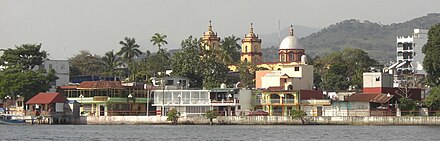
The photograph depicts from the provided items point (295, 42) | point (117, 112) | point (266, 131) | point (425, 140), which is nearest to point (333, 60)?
point (295, 42)

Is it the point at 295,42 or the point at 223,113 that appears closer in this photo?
the point at 223,113

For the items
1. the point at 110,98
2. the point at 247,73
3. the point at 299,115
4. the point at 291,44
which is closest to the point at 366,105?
the point at 299,115

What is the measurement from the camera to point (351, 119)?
279ft

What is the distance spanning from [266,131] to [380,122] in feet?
52.3

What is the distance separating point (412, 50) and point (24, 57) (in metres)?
80.1

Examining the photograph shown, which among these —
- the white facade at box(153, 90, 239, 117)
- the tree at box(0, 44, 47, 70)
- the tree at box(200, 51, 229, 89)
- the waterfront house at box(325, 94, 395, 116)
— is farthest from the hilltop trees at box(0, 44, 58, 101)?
the waterfront house at box(325, 94, 395, 116)

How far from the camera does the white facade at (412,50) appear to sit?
527ft

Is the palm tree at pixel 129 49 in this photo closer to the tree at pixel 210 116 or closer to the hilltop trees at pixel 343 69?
the hilltop trees at pixel 343 69

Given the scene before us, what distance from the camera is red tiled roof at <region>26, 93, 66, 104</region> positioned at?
96.0 m

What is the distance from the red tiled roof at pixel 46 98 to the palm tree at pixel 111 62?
42173 mm

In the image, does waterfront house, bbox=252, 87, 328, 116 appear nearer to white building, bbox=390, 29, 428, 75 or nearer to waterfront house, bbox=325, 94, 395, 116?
waterfront house, bbox=325, 94, 395, 116

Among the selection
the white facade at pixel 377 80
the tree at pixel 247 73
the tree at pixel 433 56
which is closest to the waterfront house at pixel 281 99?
the white facade at pixel 377 80

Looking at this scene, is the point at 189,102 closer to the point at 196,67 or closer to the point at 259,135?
the point at 196,67

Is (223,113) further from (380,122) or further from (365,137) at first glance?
(365,137)
